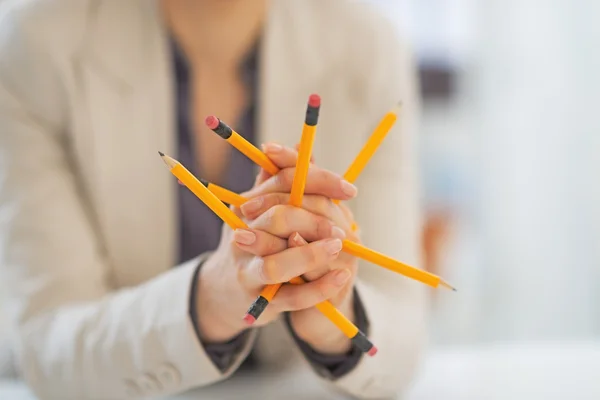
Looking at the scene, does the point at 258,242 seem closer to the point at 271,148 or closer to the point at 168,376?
the point at 271,148

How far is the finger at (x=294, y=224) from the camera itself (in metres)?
0.38

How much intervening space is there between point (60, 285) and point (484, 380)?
383 millimetres

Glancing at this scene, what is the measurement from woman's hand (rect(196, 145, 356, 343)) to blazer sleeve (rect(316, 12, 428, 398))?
7 cm

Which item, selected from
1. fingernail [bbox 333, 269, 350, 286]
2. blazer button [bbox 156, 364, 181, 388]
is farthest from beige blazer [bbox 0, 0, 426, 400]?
fingernail [bbox 333, 269, 350, 286]

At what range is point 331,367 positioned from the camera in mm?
500

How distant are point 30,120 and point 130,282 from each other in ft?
0.55

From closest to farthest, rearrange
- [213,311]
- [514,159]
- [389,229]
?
[213,311]
[389,229]
[514,159]

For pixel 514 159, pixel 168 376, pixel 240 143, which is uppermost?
pixel 240 143

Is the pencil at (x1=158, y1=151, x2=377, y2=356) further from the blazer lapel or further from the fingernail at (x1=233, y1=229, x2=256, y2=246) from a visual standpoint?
the blazer lapel

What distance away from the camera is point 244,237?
364 mm

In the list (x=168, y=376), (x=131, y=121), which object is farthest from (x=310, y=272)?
(x=131, y=121)

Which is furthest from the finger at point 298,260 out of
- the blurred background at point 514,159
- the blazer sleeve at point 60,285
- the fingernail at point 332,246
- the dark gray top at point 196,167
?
the blurred background at point 514,159

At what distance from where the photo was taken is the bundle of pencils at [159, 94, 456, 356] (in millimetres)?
333

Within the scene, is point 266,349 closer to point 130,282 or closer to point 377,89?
point 130,282
